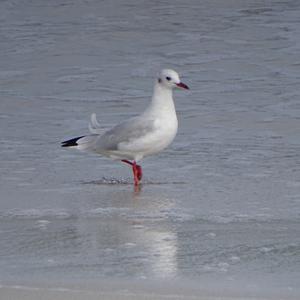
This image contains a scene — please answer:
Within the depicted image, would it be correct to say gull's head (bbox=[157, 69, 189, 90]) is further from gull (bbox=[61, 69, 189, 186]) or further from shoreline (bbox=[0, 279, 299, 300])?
shoreline (bbox=[0, 279, 299, 300])

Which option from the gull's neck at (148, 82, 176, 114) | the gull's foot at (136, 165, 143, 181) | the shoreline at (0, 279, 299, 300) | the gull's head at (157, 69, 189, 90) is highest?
the gull's head at (157, 69, 189, 90)

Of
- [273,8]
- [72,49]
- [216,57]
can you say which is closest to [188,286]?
[216,57]

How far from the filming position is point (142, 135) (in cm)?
792

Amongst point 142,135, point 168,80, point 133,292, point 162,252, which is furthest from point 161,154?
point 133,292

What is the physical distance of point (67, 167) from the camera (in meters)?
8.42

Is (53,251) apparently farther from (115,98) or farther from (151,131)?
(115,98)

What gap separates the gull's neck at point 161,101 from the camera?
26.4ft

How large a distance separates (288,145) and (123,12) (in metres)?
8.20

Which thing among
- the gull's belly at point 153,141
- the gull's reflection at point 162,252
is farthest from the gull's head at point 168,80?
the gull's reflection at point 162,252

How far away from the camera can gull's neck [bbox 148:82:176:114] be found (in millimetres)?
8055

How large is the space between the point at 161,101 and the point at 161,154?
856 millimetres

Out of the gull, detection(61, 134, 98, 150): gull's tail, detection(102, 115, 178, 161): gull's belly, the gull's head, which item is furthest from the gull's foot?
the gull's head

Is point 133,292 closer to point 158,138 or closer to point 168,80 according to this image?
point 158,138

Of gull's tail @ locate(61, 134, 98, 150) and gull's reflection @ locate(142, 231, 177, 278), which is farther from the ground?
gull's tail @ locate(61, 134, 98, 150)
